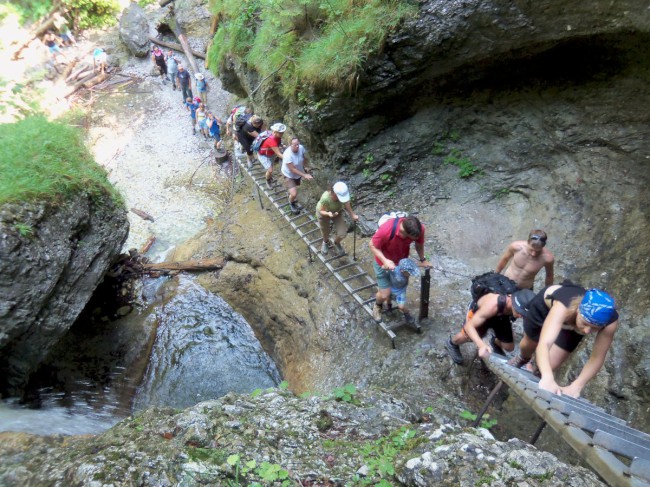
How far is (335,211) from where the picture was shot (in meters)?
7.16

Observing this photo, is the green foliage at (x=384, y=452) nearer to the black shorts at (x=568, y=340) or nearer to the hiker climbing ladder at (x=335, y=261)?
the black shorts at (x=568, y=340)

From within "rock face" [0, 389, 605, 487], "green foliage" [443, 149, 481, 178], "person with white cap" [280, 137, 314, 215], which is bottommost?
"rock face" [0, 389, 605, 487]

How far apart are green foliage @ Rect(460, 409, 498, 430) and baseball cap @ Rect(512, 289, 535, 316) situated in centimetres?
123

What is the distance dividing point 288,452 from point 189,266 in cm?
769

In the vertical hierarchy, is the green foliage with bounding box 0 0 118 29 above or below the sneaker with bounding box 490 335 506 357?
above

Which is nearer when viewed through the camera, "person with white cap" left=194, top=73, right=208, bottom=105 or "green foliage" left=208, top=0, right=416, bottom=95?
"green foliage" left=208, top=0, right=416, bottom=95

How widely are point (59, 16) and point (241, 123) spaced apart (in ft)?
58.7

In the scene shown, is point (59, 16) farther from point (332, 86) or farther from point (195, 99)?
point (332, 86)

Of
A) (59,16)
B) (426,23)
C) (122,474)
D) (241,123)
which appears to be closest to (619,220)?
(426,23)

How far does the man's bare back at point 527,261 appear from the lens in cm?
513

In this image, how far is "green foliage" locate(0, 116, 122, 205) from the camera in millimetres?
6300

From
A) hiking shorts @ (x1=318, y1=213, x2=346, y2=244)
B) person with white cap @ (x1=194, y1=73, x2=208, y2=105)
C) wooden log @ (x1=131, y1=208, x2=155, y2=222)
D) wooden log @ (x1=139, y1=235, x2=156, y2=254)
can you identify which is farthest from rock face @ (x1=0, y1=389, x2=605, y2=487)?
person with white cap @ (x1=194, y1=73, x2=208, y2=105)

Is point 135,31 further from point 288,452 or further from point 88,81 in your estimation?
point 288,452

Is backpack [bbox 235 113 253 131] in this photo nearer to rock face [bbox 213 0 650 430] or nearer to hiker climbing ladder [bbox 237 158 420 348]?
hiker climbing ladder [bbox 237 158 420 348]
